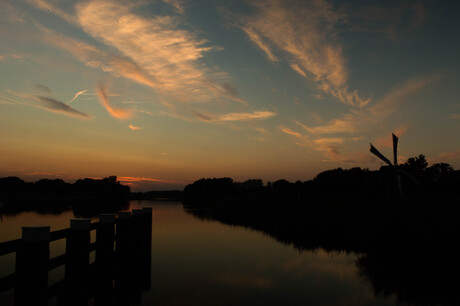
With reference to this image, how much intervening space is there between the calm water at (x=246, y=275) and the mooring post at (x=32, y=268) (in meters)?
6.55

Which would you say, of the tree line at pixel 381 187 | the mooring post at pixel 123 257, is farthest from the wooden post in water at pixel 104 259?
the tree line at pixel 381 187

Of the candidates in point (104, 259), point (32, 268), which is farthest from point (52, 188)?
point (32, 268)

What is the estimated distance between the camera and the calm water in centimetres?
1145

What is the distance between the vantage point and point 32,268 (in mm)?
4660

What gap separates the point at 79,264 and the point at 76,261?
0.27 ft

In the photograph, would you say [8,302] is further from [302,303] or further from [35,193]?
[35,193]

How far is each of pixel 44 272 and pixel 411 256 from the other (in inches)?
711

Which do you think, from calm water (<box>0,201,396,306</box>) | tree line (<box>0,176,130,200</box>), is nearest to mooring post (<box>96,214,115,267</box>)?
calm water (<box>0,201,396,306</box>)

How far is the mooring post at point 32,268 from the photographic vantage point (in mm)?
4621

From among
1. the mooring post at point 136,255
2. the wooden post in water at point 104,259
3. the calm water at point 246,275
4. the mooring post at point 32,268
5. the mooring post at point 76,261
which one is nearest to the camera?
the mooring post at point 32,268

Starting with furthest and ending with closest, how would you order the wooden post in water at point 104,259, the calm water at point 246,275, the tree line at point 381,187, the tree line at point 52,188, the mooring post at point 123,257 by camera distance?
the tree line at point 52,188, the tree line at point 381,187, the calm water at point 246,275, the mooring post at point 123,257, the wooden post in water at point 104,259

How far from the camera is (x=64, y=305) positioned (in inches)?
243

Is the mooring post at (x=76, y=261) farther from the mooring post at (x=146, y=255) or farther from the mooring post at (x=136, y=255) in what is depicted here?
the mooring post at (x=146, y=255)

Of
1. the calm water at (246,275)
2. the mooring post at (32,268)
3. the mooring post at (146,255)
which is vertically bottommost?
the calm water at (246,275)
